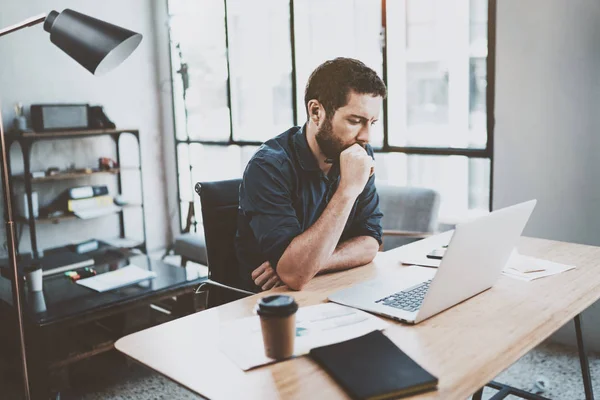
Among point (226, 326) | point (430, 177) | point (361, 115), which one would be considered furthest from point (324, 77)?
point (430, 177)

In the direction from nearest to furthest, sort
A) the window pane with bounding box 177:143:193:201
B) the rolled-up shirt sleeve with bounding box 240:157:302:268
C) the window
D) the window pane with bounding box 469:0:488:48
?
1. the rolled-up shirt sleeve with bounding box 240:157:302:268
2. the window pane with bounding box 469:0:488:48
3. the window
4. the window pane with bounding box 177:143:193:201

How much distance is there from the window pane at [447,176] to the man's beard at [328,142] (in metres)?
1.73

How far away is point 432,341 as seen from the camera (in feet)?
3.82

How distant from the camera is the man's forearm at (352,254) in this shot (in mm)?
1701

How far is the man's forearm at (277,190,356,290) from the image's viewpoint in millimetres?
1548

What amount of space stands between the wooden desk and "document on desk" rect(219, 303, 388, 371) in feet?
0.08

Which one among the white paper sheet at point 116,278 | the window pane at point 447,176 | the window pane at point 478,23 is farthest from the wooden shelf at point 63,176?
the window pane at point 478,23

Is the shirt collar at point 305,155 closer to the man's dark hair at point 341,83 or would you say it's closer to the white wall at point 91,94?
the man's dark hair at point 341,83

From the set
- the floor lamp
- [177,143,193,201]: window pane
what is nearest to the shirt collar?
the floor lamp

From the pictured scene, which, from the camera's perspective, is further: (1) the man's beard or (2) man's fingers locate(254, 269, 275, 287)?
(1) the man's beard

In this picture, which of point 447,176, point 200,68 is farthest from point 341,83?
point 200,68

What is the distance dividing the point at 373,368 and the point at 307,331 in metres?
0.23

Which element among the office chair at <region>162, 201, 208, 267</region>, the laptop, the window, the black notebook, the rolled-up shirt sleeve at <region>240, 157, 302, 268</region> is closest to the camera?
the black notebook

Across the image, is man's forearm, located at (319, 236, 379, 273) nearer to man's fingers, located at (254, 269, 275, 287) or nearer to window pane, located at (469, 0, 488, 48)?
man's fingers, located at (254, 269, 275, 287)
